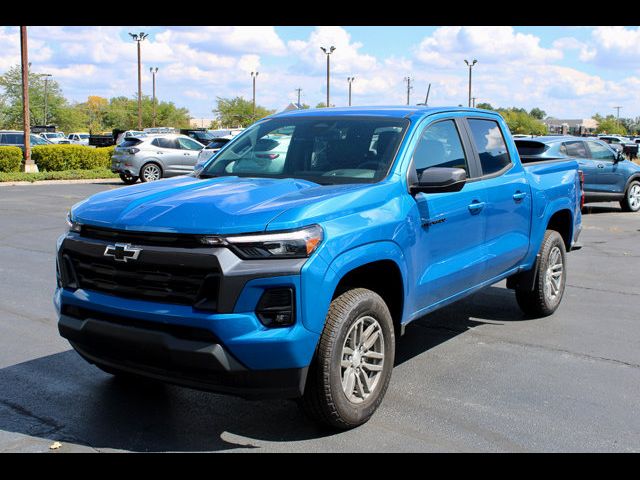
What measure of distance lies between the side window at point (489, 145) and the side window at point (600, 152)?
11.4 meters

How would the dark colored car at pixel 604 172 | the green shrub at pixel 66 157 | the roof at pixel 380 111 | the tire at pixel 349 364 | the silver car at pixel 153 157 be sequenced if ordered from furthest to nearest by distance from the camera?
the green shrub at pixel 66 157 → the silver car at pixel 153 157 → the dark colored car at pixel 604 172 → the roof at pixel 380 111 → the tire at pixel 349 364

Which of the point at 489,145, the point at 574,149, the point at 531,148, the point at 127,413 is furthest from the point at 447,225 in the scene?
the point at 574,149

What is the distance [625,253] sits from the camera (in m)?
11.2

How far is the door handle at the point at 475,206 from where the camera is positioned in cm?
543

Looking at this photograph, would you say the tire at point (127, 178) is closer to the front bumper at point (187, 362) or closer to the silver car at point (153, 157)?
the silver car at point (153, 157)

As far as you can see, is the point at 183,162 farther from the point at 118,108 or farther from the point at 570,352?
the point at 118,108

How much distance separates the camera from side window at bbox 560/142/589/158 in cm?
1603

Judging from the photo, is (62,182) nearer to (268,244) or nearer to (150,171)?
(150,171)

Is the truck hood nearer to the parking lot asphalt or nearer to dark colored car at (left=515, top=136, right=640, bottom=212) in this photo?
the parking lot asphalt

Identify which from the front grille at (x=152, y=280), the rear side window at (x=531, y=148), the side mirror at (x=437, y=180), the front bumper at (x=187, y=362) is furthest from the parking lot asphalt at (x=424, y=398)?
the rear side window at (x=531, y=148)

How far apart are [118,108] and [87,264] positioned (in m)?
120

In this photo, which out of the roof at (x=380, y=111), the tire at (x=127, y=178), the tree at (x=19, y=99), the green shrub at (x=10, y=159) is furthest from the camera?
the tree at (x=19, y=99)

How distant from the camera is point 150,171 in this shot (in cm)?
2312

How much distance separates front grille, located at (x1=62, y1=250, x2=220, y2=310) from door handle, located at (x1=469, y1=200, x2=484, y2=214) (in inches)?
96.4
